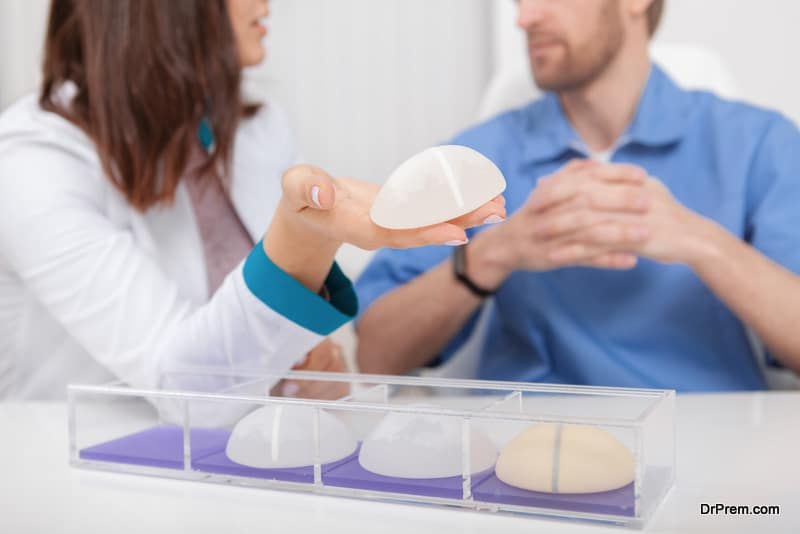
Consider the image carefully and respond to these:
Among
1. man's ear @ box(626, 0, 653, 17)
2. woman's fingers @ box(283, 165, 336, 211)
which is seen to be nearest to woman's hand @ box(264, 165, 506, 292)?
woman's fingers @ box(283, 165, 336, 211)

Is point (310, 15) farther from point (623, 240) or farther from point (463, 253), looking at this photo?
point (623, 240)

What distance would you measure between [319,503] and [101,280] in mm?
341

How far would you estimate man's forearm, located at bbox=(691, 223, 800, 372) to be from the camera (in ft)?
2.78

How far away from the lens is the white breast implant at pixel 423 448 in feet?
1.38

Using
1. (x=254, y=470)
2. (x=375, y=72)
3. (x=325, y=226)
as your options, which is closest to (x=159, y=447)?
(x=254, y=470)

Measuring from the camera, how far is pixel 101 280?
68cm

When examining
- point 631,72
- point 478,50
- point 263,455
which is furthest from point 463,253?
point 478,50

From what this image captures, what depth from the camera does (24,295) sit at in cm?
81

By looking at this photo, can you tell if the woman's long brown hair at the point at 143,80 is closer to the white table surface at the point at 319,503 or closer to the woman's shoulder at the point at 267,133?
the woman's shoulder at the point at 267,133

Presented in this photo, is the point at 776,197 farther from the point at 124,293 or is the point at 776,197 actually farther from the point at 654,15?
the point at 124,293

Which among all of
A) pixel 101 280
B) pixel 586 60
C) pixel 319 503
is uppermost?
pixel 586 60

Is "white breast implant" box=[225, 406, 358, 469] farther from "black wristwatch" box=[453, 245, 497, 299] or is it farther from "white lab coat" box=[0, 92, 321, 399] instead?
"black wristwatch" box=[453, 245, 497, 299]

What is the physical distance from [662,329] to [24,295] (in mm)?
715

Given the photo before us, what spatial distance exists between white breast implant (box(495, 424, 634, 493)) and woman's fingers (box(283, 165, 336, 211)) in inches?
6.4
